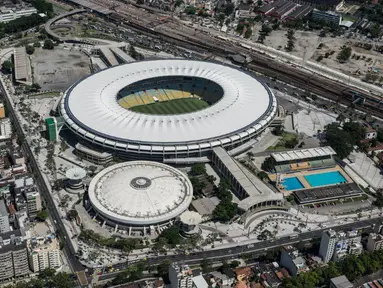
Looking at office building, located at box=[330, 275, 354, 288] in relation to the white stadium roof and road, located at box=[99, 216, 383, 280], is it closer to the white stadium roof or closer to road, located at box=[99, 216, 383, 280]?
road, located at box=[99, 216, 383, 280]

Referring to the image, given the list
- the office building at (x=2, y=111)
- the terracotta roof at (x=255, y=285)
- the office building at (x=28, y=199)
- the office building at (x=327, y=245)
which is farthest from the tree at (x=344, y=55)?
the office building at (x=28, y=199)

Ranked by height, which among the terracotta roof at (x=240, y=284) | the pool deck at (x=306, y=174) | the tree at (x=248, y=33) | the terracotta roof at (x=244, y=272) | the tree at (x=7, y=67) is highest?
the tree at (x=248, y=33)

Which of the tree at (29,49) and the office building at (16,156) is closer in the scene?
the office building at (16,156)

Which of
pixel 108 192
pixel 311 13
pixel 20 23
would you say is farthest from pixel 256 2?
pixel 108 192

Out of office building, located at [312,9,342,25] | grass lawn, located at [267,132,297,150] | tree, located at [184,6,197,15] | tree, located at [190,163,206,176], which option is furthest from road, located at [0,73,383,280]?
tree, located at [184,6,197,15]

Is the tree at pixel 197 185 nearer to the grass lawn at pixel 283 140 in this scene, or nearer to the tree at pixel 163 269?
the tree at pixel 163 269

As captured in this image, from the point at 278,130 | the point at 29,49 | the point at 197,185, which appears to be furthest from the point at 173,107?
the point at 29,49

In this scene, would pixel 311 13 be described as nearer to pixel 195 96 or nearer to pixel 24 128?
pixel 195 96
